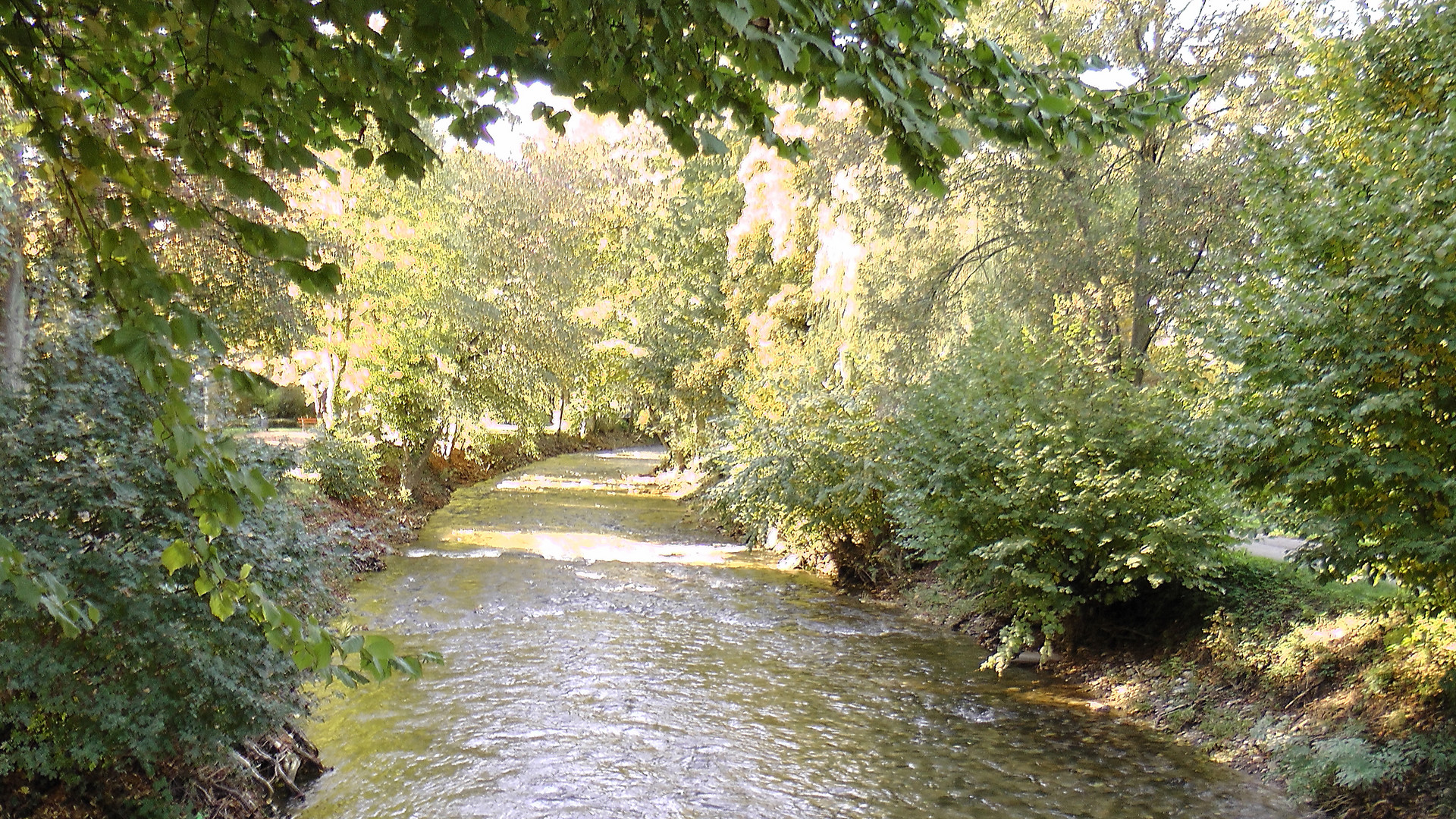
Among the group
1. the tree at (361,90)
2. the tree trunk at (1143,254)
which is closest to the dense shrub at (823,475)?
the tree trunk at (1143,254)

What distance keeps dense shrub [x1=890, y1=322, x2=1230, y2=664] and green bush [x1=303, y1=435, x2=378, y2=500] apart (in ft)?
30.8

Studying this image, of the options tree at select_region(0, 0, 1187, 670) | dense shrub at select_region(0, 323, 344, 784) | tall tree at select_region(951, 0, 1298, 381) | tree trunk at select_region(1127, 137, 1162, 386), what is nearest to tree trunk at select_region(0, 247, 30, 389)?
dense shrub at select_region(0, 323, 344, 784)

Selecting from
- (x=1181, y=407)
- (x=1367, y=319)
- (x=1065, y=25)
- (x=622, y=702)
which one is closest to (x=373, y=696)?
(x=622, y=702)

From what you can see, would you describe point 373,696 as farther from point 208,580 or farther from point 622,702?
point 208,580

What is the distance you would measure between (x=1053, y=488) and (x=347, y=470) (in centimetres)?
1160

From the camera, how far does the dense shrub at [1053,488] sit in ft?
Answer: 26.3

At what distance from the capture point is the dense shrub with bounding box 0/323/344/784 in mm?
4406

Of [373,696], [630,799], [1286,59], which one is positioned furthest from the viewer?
[1286,59]

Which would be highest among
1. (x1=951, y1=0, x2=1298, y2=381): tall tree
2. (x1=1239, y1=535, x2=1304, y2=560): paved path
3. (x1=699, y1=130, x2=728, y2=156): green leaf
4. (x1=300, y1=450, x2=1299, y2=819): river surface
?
(x1=951, y1=0, x2=1298, y2=381): tall tree

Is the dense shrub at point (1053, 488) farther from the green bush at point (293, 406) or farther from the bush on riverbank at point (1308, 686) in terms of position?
the green bush at point (293, 406)

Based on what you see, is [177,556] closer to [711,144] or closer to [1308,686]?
[711,144]

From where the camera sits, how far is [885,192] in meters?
13.0

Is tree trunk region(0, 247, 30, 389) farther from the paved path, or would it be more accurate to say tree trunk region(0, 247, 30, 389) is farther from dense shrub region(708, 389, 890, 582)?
the paved path

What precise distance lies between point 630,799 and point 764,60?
504cm
